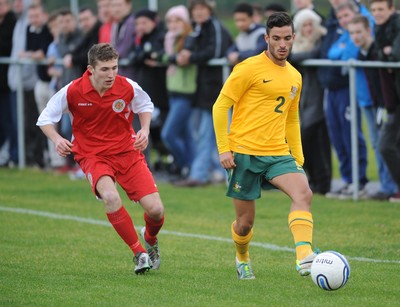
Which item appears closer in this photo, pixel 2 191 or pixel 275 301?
pixel 275 301

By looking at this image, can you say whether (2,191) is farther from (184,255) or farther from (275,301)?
(275,301)

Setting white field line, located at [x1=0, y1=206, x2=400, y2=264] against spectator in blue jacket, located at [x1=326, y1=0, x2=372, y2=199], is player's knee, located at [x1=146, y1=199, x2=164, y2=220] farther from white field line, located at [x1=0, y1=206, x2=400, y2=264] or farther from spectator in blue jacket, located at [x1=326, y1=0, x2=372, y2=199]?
spectator in blue jacket, located at [x1=326, y1=0, x2=372, y2=199]

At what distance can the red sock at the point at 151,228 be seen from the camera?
8516mm

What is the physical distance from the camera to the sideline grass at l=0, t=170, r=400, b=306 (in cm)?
730

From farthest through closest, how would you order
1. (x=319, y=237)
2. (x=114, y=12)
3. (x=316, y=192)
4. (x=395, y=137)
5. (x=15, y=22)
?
(x=15, y=22) < (x=114, y=12) < (x=316, y=192) < (x=395, y=137) < (x=319, y=237)

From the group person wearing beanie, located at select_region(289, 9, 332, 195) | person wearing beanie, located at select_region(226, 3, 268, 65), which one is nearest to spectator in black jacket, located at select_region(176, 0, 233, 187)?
person wearing beanie, located at select_region(226, 3, 268, 65)

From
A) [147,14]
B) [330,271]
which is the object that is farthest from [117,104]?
[147,14]

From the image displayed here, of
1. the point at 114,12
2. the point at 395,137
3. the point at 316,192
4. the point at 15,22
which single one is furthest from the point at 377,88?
the point at 15,22

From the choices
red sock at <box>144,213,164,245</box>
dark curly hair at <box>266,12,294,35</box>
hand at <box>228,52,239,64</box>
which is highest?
dark curly hair at <box>266,12,294,35</box>

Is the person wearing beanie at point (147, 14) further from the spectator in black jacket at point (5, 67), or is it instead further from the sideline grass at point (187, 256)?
the spectator in black jacket at point (5, 67)

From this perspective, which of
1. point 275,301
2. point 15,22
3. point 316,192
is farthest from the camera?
point 15,22

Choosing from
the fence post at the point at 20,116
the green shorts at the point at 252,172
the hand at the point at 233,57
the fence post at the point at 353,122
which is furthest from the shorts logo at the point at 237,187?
the fence post at the point at 20,116

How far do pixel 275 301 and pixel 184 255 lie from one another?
91.9 inches

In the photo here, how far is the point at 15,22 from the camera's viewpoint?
1803 cm
